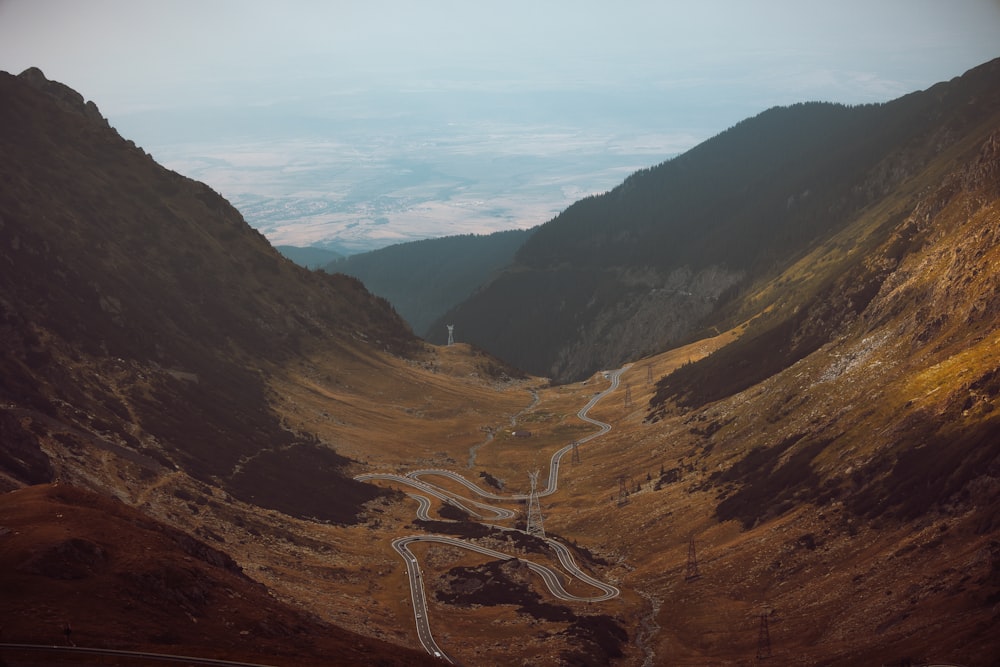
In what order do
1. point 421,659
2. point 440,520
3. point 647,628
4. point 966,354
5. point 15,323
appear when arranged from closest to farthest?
point 421,659 → point 647,628 → point 966,354 → point 15,323 → point 440,520

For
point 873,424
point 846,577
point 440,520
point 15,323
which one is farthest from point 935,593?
point 15,323

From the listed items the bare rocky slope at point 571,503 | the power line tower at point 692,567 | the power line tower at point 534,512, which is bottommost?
the power line tower at point 534,512

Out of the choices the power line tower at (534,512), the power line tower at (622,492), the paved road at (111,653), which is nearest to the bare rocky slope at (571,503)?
the power line tower at (622,492)

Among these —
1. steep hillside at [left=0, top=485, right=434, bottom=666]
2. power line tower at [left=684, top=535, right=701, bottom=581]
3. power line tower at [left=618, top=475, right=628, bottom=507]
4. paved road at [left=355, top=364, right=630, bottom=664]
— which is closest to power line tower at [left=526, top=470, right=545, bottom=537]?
paved road at [left=355, top=364, right=630, bottom=664]

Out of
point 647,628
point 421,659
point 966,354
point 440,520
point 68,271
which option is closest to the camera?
point 421,659

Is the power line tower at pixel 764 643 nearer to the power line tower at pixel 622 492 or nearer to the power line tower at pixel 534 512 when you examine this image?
the power line tower at pixel 534 512

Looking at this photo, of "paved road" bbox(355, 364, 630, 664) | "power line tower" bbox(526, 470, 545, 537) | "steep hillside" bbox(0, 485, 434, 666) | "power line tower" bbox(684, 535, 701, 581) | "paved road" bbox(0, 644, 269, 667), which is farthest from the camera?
"power line tower" bbox(526, 470, 545, 537)

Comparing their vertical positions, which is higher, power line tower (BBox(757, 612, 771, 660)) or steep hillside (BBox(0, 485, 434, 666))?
steep hillside (BBox(0, 485, 434, 666))

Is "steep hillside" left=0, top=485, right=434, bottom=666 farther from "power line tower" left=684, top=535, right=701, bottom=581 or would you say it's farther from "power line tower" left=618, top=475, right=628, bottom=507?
"power line tower" left=618, top=475, right=628, bottom=507

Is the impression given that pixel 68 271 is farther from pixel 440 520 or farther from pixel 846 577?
pixel 846 577
